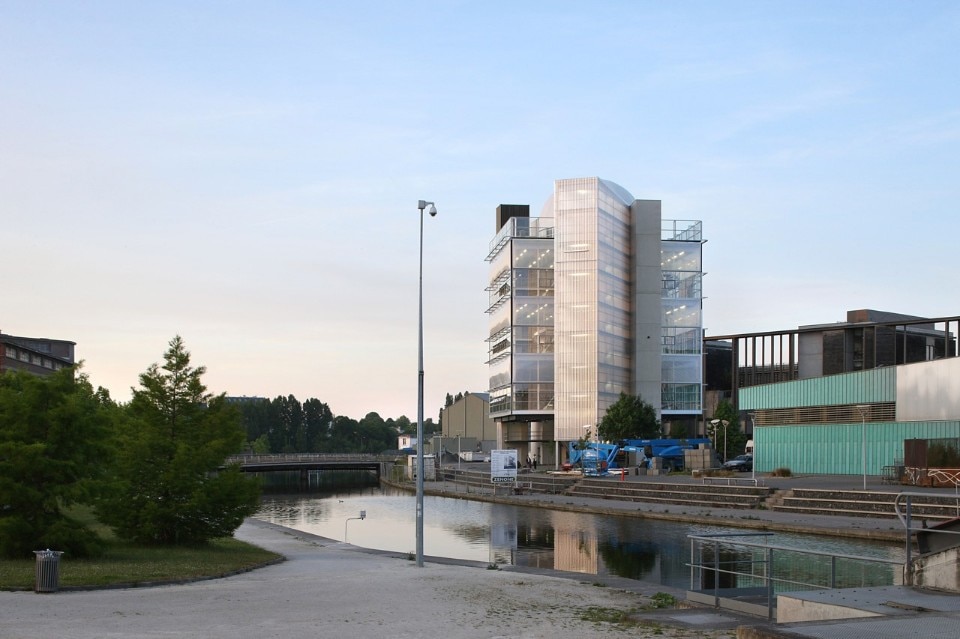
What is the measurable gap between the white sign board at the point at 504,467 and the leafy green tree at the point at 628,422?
2123 centimetres

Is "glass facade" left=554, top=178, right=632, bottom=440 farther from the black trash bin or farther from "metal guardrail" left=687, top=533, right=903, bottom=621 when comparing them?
the black trash bin

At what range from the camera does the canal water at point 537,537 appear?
3391cm

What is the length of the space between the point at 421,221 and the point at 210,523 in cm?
1312

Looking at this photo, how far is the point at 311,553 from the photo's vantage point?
3428 centimetres

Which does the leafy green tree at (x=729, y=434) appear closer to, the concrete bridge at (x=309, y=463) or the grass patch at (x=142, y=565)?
the concrete bridge at (x=309, y=463)

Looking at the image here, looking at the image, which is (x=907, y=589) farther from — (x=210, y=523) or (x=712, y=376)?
(x=712, y=376)

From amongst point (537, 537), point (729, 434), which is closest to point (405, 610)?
point (537, 537)

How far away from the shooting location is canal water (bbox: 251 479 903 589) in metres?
33.9

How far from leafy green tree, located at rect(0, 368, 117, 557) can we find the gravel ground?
18.2 ft

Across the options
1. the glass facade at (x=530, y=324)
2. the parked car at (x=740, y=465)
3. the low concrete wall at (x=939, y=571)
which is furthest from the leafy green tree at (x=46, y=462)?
the glass facade at (x=530, y=324)

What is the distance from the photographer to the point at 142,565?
85.7ft

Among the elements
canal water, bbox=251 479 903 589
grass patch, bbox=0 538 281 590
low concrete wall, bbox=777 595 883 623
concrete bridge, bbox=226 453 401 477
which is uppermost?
low concrete wall, bbox=777 595 883 623

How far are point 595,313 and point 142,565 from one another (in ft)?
278

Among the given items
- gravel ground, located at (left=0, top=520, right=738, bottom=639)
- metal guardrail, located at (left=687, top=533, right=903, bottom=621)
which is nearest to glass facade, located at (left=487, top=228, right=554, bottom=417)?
gravel ground, located at (left=0, top=520, right=738, bottom=639)
